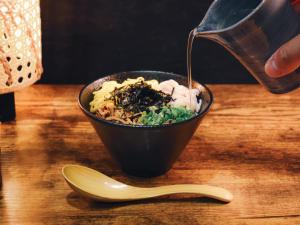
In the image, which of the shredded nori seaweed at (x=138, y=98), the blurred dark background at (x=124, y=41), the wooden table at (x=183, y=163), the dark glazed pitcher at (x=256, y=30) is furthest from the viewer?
the blurred dark background at (x=124, y=41)

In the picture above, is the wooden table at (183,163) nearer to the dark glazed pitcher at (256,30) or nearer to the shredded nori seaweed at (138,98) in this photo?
the shredded nori seaweed at (138,98)

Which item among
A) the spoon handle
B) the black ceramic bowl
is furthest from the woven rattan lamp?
the spoon handle

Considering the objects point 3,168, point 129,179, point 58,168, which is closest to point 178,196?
point 129,179

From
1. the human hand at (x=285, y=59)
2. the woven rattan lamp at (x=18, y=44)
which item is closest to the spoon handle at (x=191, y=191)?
the human hand at (x=285, y=59)

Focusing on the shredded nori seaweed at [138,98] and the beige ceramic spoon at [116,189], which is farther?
the shredded nori seaweed at [138,98]

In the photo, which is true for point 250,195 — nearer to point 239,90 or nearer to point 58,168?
point 58,168

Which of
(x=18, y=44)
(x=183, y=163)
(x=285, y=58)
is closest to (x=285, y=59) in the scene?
(x=285, y=58)
